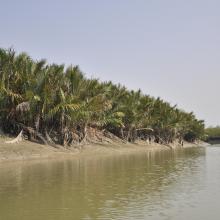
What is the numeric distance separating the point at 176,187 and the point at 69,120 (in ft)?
84.6

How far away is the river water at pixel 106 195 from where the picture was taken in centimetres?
1428

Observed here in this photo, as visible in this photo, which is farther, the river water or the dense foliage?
the dense foliage

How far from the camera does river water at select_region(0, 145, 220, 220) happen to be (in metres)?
14.3

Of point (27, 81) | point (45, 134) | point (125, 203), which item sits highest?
point (27, 81)

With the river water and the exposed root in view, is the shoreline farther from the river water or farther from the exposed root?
the river water

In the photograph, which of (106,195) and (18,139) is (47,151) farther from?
Answer: (106,195)

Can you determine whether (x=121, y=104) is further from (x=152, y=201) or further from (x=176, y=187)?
(x=152, y=201)

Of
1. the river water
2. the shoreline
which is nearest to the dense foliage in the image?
the shoreline

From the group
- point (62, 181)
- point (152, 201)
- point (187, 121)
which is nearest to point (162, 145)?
point (187, 121)

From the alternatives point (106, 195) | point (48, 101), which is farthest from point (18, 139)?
point (106, 195)

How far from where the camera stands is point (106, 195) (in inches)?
707

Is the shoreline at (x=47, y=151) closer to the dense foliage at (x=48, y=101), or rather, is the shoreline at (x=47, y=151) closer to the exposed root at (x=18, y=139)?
the exposed root at (x=18, y=139)

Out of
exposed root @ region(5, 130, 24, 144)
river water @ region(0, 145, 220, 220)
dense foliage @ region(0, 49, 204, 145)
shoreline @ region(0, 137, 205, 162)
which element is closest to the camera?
river water @ region(0, 145, 220, 220)

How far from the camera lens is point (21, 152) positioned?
35.2 m
